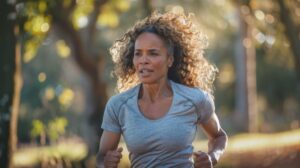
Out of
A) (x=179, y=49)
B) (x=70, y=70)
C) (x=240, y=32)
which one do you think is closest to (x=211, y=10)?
(x=240, y=32)

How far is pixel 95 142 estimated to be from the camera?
1803 cm

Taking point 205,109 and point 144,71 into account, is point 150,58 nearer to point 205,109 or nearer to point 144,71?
point 144,71

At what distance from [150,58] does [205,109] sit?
17.6 inches

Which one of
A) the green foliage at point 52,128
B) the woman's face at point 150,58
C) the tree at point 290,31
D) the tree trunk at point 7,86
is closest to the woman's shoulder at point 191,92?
the woman's face at point 150,58

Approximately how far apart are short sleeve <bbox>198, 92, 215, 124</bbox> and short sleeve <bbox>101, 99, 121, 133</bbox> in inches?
19.1

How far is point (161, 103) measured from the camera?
4824mm

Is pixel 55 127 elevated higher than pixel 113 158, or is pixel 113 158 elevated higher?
pixel 113 158

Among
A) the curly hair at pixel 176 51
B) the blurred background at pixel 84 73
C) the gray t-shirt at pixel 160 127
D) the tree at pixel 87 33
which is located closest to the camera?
the gray t-shirt at pixel 160 127

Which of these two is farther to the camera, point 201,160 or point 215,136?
point 215,136

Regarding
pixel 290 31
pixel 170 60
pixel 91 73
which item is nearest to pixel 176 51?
pixel 170 60

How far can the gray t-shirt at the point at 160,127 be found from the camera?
4.67m

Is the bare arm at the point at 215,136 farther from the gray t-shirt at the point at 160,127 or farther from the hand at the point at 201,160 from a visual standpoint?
the hand at the point at 201,160

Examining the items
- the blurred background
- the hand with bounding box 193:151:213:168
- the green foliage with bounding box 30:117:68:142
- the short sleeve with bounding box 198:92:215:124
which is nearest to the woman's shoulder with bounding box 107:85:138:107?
the short sleeve with bounding box 198:92:215:124

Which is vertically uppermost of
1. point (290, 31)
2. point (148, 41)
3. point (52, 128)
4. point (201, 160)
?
point (290, 31)
